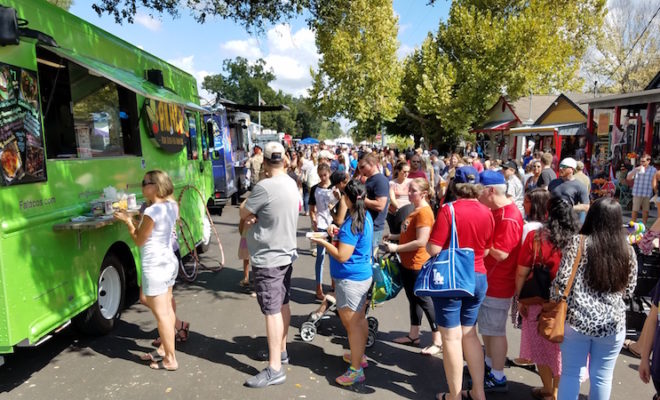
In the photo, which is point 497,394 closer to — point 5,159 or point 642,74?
point 5,159

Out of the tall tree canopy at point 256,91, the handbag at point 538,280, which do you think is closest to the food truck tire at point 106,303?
the handbag at point 538,280

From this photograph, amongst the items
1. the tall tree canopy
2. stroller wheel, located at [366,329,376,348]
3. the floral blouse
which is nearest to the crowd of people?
the floral blouse

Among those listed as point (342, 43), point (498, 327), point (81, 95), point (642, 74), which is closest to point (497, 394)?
point (498, 327)

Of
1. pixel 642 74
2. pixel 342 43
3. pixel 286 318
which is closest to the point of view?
pixel 286 318

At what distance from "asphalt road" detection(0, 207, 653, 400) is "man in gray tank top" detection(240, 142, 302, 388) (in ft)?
1.09

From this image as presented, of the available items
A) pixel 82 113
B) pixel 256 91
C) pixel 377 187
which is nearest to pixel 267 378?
pixel 377 187

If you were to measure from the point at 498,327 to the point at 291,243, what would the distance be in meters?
1.85

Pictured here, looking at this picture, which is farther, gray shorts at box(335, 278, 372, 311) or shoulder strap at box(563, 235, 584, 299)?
gray shorts at box(335, 278, 372, 311)

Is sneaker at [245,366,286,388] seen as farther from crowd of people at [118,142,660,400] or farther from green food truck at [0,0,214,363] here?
green food truck at [0,0,214,363]

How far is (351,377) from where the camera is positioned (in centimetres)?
385

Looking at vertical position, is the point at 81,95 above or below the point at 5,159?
above

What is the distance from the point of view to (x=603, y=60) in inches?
1380

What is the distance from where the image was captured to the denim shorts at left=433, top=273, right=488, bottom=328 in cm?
333

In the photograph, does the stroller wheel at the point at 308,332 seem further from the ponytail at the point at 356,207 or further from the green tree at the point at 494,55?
the green tree at the point at 494,55
